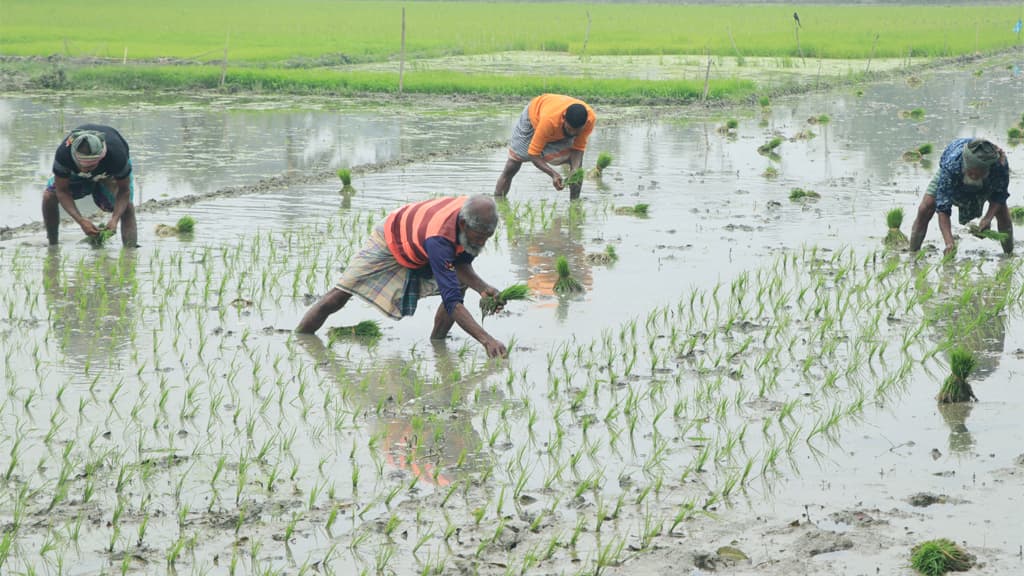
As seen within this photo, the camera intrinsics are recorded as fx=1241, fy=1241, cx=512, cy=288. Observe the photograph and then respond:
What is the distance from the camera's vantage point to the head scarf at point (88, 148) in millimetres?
7522

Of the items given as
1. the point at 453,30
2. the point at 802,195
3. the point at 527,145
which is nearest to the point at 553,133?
the point at 527,145

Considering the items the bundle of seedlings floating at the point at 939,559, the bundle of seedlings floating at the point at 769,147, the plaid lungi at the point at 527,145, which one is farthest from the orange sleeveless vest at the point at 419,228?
the bundle of seedlings floating at the point at 769,147

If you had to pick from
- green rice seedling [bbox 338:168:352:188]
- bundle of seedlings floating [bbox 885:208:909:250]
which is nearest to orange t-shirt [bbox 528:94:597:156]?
green rice seedling [bbox 338:168:352:188]

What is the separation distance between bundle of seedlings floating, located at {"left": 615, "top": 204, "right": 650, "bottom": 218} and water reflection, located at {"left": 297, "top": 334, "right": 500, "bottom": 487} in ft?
12.8

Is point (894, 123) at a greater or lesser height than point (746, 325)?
greater

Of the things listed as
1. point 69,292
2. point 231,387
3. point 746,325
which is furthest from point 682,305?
point 69,292

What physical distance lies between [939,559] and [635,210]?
20.9ft

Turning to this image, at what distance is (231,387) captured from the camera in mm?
5438

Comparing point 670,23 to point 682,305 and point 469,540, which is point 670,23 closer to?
point 682,305

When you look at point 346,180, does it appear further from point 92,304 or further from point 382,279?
point 382,279

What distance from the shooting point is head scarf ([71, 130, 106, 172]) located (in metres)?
7.52

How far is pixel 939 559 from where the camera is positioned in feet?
12.0

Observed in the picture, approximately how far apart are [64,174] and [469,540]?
4.99m

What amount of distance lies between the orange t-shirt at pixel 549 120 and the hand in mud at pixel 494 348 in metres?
4.18
